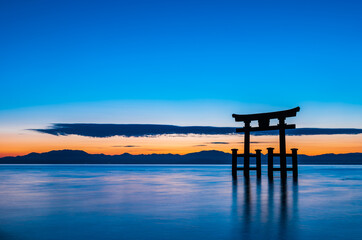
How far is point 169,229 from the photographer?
8.71m

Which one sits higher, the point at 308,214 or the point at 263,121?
the point at 263,121

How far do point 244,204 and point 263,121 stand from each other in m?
12.1

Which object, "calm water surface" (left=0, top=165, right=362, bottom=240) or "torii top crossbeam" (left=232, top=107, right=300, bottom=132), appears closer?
"calm water surface" (left=0, top=165, right=362, bottom=240)

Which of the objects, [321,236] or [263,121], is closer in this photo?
[321,236]

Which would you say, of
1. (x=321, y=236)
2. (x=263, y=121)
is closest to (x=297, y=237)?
(x=321, y=236)

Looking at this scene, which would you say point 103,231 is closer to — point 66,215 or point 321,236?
point 66,215

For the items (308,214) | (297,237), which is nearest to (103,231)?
(297,237)

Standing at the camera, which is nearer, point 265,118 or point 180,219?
point 180,219

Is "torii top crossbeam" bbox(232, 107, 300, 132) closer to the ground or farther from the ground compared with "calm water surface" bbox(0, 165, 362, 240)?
farther from the ground

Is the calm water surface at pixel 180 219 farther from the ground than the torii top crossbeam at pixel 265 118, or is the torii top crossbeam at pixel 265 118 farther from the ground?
the torii top crossbeam at pixel 265 118

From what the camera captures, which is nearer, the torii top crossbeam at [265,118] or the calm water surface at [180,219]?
the calm water surface at [180,219]

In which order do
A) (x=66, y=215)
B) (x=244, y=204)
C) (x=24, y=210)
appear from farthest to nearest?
(x=244, y=204) → (x=24, y=210) → (x=66, y=215)

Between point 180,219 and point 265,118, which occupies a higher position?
point 265,118

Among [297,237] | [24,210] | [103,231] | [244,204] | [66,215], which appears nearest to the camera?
[297,237]
